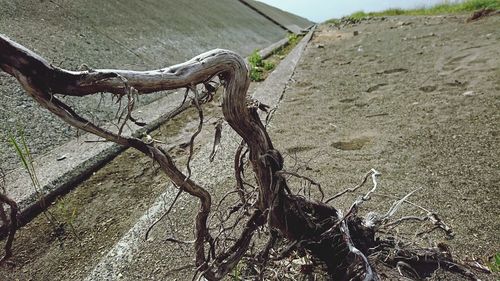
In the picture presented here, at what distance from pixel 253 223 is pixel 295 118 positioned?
163 centimetres

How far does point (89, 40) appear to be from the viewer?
339 cm

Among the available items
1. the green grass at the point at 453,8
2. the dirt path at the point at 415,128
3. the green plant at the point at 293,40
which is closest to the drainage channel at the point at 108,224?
the dirt path at the point at 415,128

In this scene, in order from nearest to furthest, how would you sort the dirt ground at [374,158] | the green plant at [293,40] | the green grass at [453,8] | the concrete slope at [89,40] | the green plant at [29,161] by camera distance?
the green plant at [29,161]
the dirt ground at [374,158]
the concrete slope at [89,40]
the green grass at [453,8]
the green plant at [293,40]

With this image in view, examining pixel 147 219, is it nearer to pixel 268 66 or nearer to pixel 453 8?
pixel 268 66

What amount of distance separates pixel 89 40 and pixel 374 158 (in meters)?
2.58

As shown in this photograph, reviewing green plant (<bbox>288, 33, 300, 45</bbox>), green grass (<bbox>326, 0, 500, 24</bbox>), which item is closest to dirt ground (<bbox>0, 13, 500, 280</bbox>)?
green plant (<bbox>288, 33, 300, 45</bbox>)

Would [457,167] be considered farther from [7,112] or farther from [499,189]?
[7,112]

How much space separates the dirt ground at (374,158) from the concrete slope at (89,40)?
421 mm

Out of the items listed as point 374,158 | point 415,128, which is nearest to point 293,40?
point 415,128

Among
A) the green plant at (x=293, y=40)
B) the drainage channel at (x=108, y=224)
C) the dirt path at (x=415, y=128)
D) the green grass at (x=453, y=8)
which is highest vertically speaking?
the green grass at (x=453, y=8)

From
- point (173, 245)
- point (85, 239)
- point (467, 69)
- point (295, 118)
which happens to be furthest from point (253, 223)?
point (467, 69)

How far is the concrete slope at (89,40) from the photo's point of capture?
7.28 feet

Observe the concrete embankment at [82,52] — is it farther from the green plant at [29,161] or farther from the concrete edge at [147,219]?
the concrete edge at [147,219]

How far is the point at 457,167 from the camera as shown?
1.80 m
